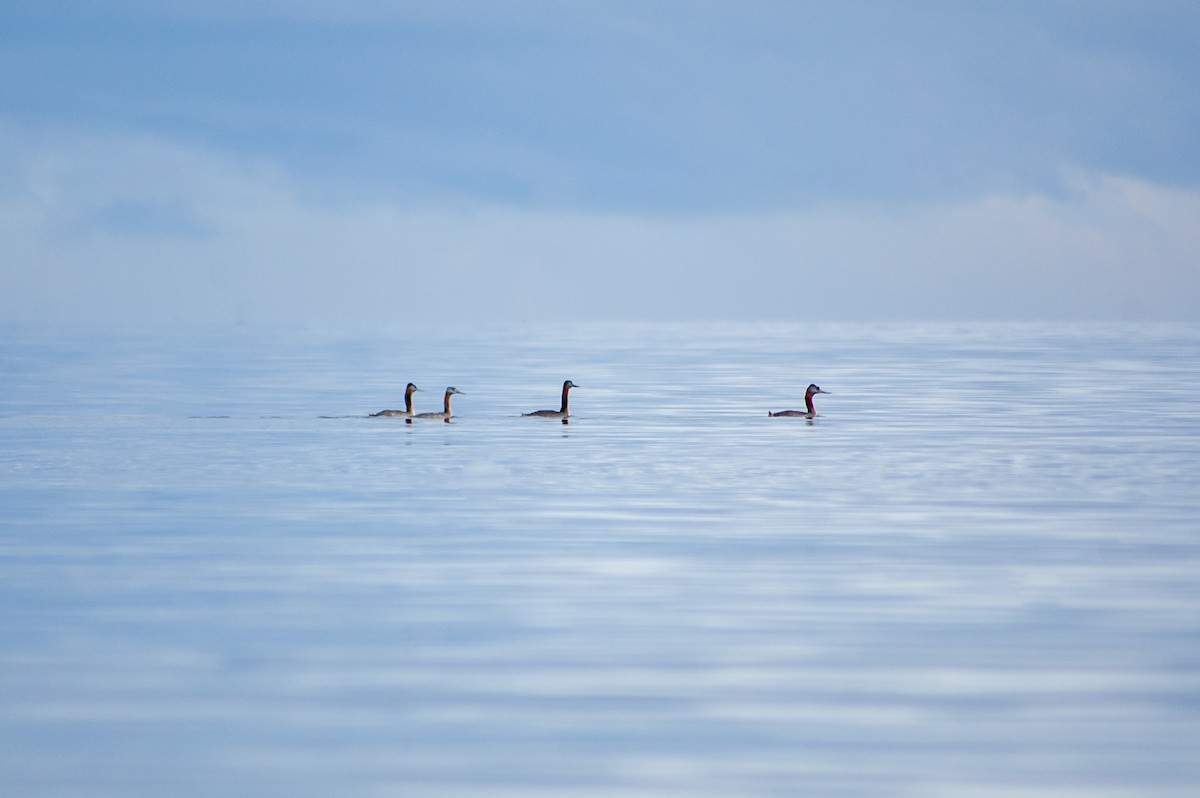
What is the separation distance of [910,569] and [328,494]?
1026 centimetres

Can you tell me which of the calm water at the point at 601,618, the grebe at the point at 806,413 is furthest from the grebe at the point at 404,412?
the grebe at the point at 806,413

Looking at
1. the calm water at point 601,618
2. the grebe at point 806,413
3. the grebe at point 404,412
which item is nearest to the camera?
the calm water at point 601,618

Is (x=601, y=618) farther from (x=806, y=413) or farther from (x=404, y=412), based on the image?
(x=404, y=412)

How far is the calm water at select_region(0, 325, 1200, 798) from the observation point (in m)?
11.6

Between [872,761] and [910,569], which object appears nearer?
[872,761]

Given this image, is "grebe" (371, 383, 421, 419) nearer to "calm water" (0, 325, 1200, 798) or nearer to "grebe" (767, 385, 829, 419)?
"calm water" (0, 325, 1200, 798)

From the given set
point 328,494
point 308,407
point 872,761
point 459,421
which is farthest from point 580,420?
point 872,761

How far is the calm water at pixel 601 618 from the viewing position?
11.6 metres

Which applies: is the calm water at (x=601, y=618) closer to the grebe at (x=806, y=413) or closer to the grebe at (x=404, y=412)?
the grebe at (x=806, y=413)

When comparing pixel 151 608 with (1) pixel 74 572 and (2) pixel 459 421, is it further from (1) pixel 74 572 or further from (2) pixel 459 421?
(2) pixel 459 421

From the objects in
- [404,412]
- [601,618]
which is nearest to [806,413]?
[404,412]

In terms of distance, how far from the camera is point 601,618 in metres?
16.0

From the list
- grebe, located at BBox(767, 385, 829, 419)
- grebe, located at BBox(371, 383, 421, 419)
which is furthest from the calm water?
grebe, located at BBox(371, 383, 421, 419)

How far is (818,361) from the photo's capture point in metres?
97.6
